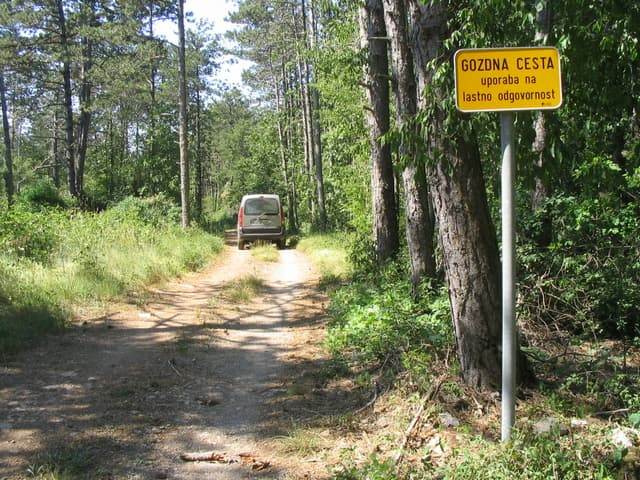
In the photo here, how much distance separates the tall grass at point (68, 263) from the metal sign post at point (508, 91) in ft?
19.0

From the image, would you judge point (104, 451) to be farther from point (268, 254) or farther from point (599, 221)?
point (268, 254)

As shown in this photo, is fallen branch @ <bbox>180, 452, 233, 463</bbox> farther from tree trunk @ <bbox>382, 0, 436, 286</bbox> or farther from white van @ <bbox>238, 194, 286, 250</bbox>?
white van @ <bbox>238, 194, 286, 250</bbox>

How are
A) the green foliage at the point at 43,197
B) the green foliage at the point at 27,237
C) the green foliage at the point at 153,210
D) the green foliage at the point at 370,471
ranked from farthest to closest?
the green foliage at the point at 43,197 < the green foliage at the point at 153,210 < the green foliage at the point at 27,237 < the green foliage at the point at 370,471

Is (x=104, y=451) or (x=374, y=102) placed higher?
(x=374, y=102)

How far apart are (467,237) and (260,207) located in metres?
17.1

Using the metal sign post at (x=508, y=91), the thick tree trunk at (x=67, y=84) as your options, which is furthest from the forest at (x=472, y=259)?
the thick tree trunk at (x=67, y=84)

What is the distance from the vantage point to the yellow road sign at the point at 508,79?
3.16m

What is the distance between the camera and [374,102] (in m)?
10.3

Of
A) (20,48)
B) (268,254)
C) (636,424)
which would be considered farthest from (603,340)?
(20,48)

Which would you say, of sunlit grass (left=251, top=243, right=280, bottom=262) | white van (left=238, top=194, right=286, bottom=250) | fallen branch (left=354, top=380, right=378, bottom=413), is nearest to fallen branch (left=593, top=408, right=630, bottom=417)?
fallen branch (left=354, top=380, right=378, bottom=413)

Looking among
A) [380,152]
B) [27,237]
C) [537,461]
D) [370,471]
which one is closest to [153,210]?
[27,237]

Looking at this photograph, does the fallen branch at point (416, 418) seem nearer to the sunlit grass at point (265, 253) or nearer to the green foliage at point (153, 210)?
the sunlit grass at point (265, 253)

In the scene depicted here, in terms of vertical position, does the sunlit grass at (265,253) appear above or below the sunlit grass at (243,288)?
above

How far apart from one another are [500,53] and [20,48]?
26444mm
